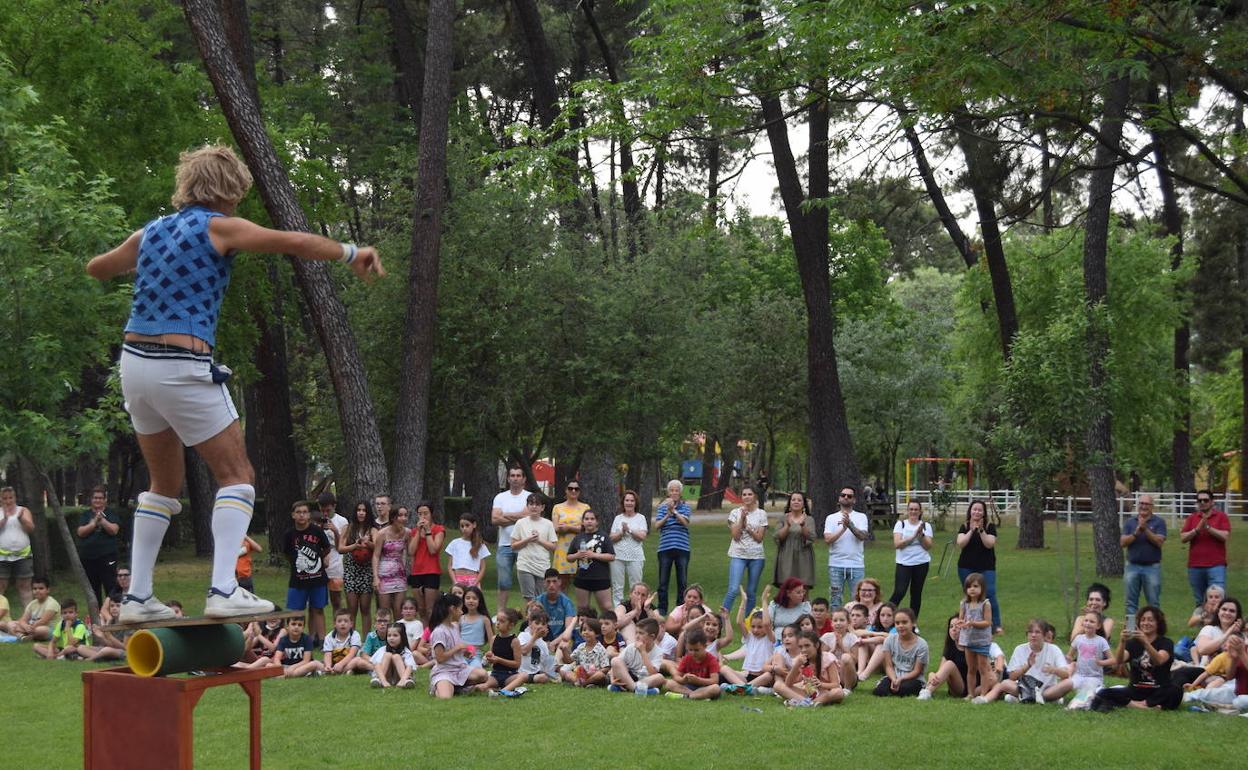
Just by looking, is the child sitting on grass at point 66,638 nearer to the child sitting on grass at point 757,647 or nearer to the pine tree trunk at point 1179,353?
the child sitting on grass at point 757,647

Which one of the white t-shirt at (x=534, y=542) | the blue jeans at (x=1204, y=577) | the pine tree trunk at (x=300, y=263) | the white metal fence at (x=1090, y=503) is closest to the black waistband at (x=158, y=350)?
the white t-shirt at (x=534, y=542)

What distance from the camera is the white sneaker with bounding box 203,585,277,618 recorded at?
495cm

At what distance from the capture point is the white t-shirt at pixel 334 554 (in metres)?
13.1

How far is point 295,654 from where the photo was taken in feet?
40.9

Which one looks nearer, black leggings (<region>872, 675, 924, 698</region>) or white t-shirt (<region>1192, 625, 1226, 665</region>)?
white t-shirt (<region>1192, 625, 1226, 665</region>)

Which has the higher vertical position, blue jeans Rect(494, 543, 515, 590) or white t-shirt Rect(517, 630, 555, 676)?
→ blue jeans Rect(494, 543, 515, 590)

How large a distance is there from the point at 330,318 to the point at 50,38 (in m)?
6.27

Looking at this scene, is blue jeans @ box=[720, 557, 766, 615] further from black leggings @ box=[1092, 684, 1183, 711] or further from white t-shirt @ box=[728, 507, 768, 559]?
black leggings @ box=[1092, 684, 1183, 711]

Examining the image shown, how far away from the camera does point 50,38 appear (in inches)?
741

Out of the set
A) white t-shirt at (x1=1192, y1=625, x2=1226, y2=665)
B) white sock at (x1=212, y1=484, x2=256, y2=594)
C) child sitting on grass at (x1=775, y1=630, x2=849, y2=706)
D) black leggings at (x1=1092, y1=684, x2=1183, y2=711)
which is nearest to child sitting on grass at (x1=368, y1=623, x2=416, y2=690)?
child sitting on grass at (x1=775, y1=630, x2=849, y2=706)

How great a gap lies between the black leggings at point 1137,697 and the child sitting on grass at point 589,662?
3930 millimetres

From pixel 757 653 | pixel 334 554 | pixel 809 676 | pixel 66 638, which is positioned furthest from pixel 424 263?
pixel 809 676

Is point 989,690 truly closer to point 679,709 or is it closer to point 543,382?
point 679,709

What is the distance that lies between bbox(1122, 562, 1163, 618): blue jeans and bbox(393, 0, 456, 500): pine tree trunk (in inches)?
355
